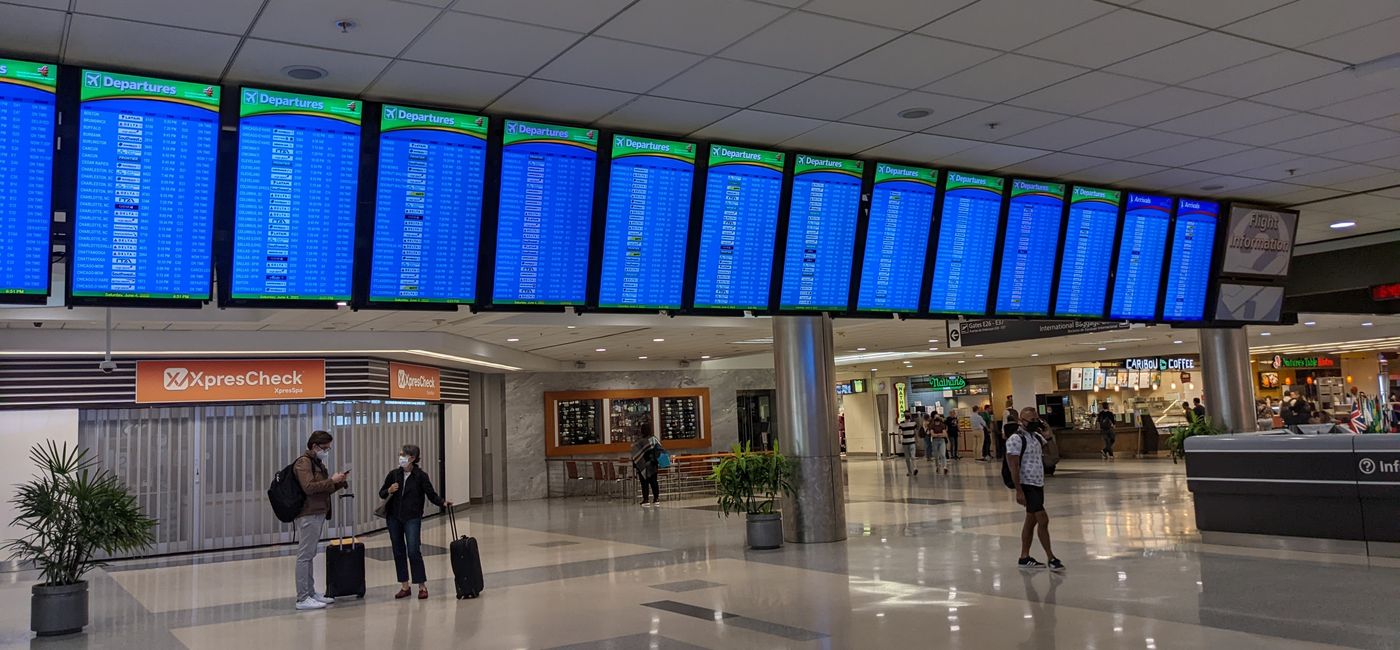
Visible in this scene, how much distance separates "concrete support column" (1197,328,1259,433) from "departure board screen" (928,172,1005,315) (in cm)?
680

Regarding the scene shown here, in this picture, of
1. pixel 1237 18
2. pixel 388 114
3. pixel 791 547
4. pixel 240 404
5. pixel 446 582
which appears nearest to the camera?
pixel 1237 18

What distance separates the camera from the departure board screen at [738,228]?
664cm

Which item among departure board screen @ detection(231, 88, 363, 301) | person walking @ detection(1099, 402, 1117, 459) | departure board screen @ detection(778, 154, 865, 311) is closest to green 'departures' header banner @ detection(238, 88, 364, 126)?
departure board screen @ detection(231, 88, 363, 301)

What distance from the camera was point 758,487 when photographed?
10828mm

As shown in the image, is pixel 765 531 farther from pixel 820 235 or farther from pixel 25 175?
pixel 25 175

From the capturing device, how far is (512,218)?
5.91 m

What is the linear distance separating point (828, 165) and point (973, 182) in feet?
4.60

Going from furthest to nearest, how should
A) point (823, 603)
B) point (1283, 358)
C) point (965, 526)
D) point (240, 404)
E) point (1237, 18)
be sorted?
point (1283, 358) → point (240, 404) → point (965, 526) → point (823, 603) → point (1237, 18)

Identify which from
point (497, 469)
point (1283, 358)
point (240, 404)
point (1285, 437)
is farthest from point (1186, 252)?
point (1283, 358)

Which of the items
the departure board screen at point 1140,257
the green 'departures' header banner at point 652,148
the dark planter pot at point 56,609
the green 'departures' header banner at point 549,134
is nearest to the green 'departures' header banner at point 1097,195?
the departure board screen at point 1140,257

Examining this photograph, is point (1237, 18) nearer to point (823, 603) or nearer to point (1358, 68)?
point (1358, 68)

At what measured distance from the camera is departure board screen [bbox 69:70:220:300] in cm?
488

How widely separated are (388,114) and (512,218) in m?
0.90

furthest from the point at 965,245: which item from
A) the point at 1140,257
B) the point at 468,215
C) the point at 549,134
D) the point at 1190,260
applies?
the point at 468,215
